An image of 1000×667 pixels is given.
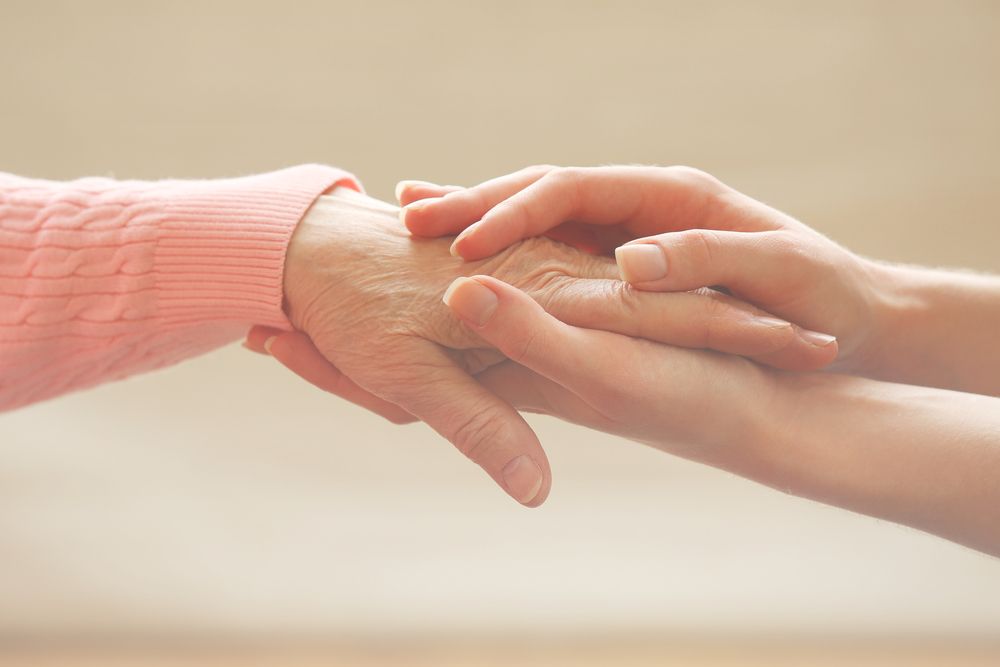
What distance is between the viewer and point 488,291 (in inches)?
31.9

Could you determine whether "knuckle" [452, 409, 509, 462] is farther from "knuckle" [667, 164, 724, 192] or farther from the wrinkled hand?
"knuckle" [667, 164, 724, 192]

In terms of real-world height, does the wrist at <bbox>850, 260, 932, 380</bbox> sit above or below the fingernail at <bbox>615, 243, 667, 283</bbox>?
below

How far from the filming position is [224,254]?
962 millimetres

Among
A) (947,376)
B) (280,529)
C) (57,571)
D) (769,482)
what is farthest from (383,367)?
(57,571)

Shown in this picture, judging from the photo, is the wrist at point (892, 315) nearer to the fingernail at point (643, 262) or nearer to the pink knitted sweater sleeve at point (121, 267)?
the fingernail at point (643, 262)

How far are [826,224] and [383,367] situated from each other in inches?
40.1

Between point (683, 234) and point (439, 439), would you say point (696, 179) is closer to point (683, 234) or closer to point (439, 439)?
point (683, 234)

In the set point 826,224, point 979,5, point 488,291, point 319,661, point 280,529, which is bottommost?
point 319,661

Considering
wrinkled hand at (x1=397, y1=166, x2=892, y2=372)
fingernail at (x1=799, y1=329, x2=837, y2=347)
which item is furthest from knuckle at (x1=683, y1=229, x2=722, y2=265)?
fingernail at (x1=799, y1=329, x2=837, y2=347)

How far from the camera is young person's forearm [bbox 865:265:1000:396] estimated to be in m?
1.04

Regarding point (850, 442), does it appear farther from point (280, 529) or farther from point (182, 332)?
point (280, 529)

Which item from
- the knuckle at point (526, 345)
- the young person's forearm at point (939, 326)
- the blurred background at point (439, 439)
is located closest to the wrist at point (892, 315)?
the young person's forearm at point (939, 326)

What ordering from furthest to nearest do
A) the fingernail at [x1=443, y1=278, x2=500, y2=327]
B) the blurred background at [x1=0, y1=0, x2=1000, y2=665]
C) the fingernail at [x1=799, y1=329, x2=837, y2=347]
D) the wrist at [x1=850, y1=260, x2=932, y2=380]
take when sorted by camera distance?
the blurred background at [x1=0, y1=0, x2=1000, y2=665], the wrist at [x1=850, y1=260, x2=932, y2=380], the fingernail at [x1=799, y1=329, x2=837, y2=347], the fingernail at [x1=443, y1=278, x2=500, y2=327]

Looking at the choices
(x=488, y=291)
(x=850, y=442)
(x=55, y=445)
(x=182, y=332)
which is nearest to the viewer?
(x=488, y=291)
